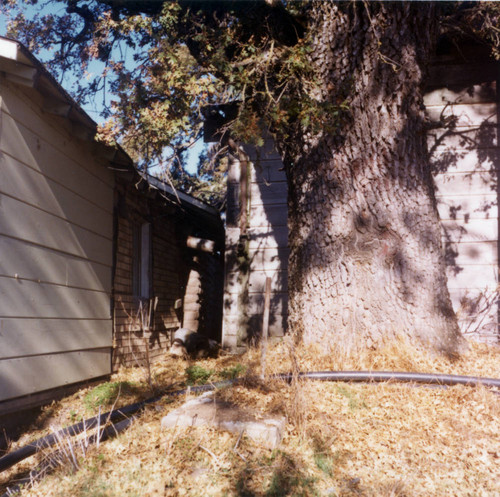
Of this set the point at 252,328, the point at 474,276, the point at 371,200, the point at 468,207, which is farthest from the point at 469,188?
the point at 252,328

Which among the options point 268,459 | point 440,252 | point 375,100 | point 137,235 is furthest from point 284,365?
point 137,235

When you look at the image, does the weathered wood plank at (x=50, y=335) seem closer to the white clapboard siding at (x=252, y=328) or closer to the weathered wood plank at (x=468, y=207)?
the white clapboard siding at (x=252, y=328)

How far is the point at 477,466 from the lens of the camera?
353 centimetres

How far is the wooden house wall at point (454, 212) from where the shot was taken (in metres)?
7.13

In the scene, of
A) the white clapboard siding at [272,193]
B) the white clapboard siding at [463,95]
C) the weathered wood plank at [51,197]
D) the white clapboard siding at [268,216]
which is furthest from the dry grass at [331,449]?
the white clapboard siding at [463,95]

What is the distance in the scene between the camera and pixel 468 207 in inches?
287

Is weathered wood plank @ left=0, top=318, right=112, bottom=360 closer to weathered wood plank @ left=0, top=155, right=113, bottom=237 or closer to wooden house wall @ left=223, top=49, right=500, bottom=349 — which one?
weathered wood plank @ left=0, top=155, right=113, bottom=237

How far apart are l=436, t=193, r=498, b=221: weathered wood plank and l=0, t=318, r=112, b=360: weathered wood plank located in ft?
17.3

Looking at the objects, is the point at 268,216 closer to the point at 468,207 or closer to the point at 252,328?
the point at 252,328

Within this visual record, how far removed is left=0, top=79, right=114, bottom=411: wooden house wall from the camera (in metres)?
5.01

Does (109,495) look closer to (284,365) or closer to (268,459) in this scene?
(268,459)

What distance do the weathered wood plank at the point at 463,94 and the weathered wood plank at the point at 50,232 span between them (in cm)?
543

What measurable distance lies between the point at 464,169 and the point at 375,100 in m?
2.84

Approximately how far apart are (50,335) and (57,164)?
211 cm
